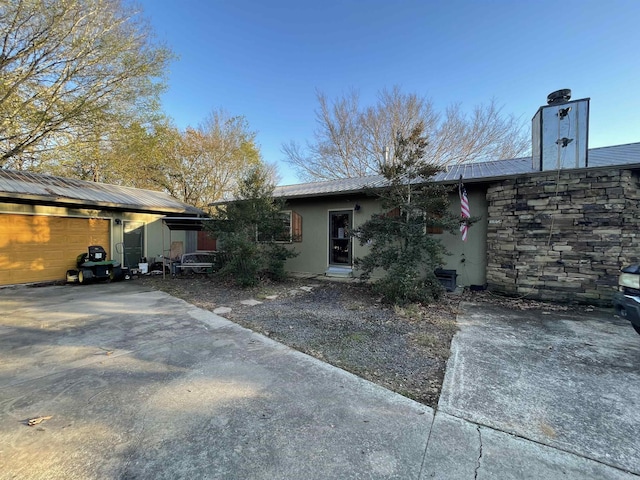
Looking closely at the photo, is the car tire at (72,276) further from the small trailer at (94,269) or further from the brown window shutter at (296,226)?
the brown window shutter at (296,226)

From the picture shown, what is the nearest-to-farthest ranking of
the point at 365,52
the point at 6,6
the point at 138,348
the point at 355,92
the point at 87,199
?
1. the point at 138,348
2. the point at 6,6
3. the point at 87,199
4. the point at 365,52
5. the point at 355,92

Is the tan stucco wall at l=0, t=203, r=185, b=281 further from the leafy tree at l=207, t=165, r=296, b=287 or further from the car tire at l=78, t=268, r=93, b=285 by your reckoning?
the leafy tree at l=207, t=165, r=296, b=287

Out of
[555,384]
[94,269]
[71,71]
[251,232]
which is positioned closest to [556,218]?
[555,384]

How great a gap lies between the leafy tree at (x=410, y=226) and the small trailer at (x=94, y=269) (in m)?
7.66

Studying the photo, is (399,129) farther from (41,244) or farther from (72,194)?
(41,244)

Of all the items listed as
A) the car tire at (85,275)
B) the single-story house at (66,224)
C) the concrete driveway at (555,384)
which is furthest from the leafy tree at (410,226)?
the car tire at (85,275)

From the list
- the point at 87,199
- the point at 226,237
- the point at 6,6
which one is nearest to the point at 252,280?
the point at 226,237

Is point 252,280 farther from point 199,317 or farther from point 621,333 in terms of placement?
point 621,333

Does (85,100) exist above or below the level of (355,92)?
below

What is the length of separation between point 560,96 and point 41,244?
14.3 meters

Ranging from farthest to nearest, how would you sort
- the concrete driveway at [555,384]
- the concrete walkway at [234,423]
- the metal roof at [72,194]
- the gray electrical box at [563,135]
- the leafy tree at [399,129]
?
the leafy tree at [399,129] → the metal roof at [72,194] → the gray electrical box at [563,135] → the concrete driveway at [555,384] → the concrete walkway at [234,423]

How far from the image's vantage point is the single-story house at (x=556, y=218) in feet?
17.3

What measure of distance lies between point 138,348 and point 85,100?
931 cm

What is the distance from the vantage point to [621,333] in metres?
4.00
